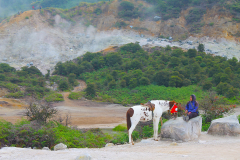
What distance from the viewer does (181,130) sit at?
8695 mm

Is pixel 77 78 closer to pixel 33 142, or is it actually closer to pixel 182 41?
pixel 182 41

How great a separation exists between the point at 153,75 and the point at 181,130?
28835mm

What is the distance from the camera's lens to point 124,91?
3503 centimetres

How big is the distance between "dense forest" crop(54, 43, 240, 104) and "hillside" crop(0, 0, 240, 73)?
28.5 feet

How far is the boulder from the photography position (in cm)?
871

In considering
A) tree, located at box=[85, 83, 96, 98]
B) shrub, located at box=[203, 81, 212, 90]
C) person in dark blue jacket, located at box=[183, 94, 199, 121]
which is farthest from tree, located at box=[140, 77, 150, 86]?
person in dark blue jacket, located at box=[183, 94, 199, 121]

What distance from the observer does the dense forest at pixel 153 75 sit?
32062 mm

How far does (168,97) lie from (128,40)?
105 feet

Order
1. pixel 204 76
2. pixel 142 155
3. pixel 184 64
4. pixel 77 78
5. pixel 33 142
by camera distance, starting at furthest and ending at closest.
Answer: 1. pixel 77 78
2. pixel 184 64
3. pixel 204 76
4. pixel 33 142
5. pixel 142 155

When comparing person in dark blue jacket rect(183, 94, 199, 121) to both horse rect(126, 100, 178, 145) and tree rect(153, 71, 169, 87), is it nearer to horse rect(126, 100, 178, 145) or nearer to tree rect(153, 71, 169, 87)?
horse rect(126, 100, 178, 145)

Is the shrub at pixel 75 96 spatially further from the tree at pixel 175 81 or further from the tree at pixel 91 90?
the tree at pixel 175 81

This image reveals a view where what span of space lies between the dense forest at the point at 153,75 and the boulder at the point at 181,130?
20580 mm

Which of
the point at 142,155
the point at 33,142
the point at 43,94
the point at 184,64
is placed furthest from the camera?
the point at 184,64

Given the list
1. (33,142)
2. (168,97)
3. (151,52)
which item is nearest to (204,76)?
(168,97)
